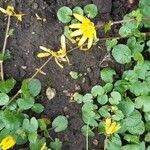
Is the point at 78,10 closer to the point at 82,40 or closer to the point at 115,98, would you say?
the point at 82,40

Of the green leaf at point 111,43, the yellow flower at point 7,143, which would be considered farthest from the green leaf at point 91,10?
the yellow flower at point 7,143

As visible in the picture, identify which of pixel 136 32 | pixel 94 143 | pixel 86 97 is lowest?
pixel 94 143

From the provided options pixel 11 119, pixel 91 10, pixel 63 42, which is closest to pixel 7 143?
pixel 11 119

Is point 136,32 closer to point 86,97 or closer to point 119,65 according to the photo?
point 119,65

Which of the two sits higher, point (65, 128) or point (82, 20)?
point (82, 20)

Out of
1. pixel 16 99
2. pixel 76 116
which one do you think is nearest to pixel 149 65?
pixel 76 116

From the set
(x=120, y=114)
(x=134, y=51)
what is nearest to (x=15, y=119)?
(x=120, y=114)

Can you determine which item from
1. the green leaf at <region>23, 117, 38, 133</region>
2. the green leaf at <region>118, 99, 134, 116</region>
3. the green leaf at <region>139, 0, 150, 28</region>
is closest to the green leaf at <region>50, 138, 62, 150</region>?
the green leaf at <region>23, 117, 38, 133</region>
